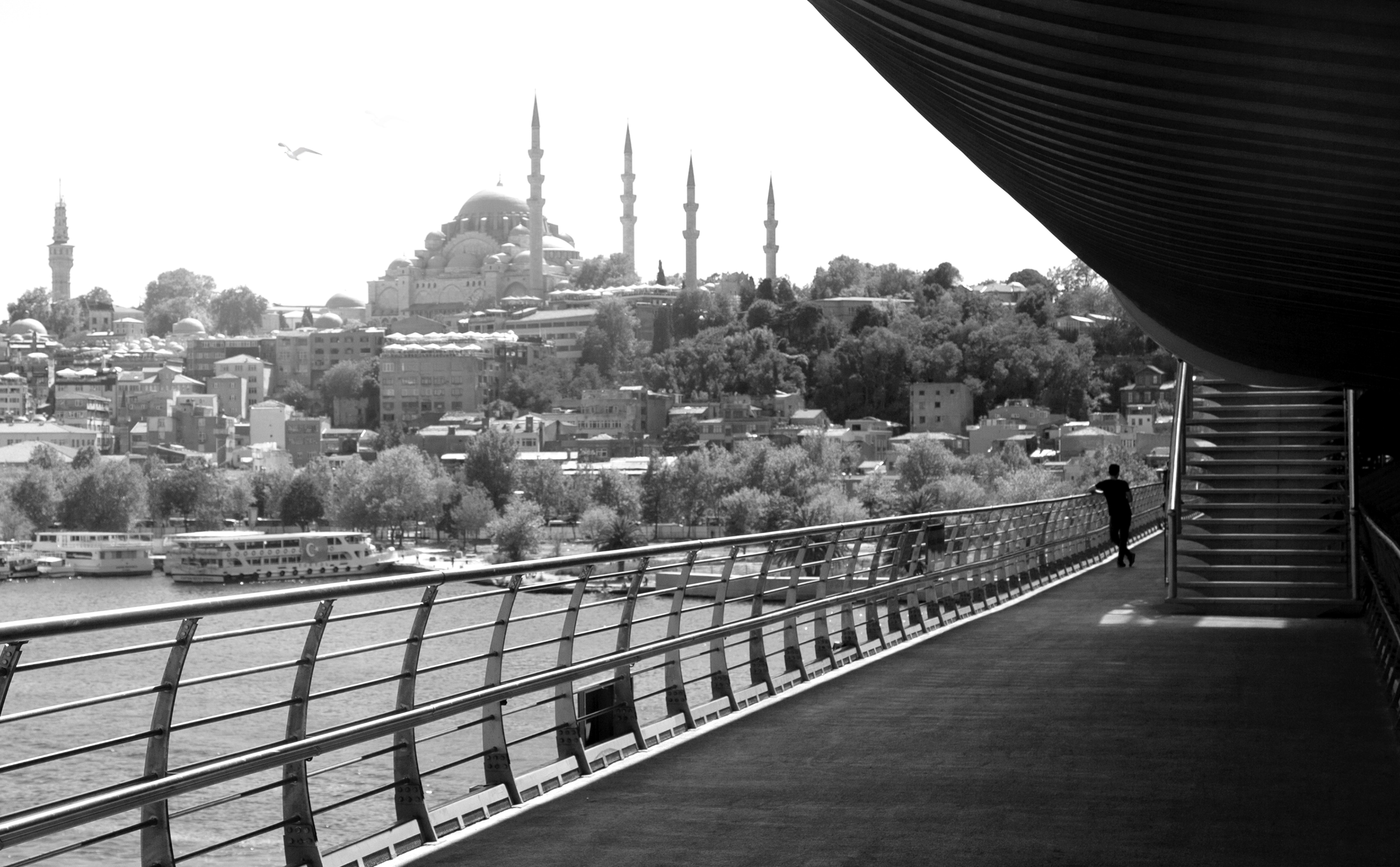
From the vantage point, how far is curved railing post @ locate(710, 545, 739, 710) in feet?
32.0

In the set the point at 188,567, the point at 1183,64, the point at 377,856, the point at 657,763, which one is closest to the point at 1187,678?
the point at 657,763

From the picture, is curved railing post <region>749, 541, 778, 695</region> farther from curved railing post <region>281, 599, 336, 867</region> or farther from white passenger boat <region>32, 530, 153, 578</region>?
white passenger boat <region>32, 530, 153, 578</region>

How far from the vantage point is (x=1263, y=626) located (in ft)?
47.6

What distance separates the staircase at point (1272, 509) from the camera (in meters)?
15.6

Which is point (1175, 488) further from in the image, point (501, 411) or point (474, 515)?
point (501, 411)

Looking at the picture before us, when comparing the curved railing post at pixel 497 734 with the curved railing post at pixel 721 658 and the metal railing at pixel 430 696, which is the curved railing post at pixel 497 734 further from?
the curved railing post at pixel 721 658

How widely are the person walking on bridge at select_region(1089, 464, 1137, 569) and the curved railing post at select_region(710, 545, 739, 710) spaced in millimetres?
10845

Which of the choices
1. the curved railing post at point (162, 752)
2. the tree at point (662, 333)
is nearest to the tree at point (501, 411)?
the tree at point (662, 333)

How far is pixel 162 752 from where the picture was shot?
474cm

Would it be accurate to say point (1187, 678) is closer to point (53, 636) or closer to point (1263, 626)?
point (1263, 626)

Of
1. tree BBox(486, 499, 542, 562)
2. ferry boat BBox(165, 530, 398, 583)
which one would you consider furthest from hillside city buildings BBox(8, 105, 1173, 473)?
ferry boat BBox(165, 530, 398, 583)

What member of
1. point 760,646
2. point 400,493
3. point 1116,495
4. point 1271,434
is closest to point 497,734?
point 760,646

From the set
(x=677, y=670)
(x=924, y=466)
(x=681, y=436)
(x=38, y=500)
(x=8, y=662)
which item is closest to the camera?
(x=8, y=662)

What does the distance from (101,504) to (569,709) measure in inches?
4043
